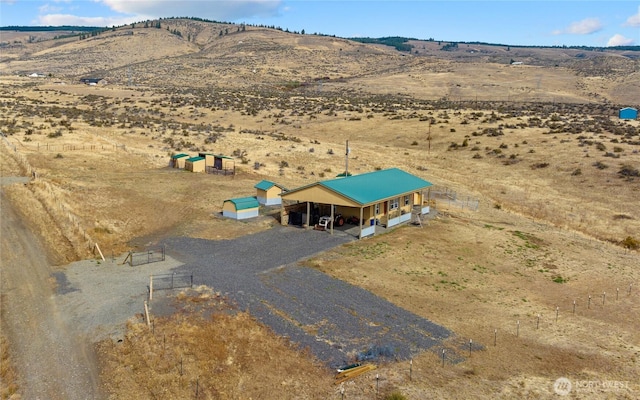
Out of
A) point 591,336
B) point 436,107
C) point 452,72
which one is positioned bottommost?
point 591,336

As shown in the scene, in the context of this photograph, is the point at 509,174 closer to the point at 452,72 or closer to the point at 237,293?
the point at 237,293

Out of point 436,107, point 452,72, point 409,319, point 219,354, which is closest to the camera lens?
point 219,354

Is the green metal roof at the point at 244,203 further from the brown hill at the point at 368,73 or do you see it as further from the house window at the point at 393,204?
the brown hill at the point at 368,73

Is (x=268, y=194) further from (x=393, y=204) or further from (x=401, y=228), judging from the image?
(x=401, y=228)

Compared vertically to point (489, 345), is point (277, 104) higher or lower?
higher

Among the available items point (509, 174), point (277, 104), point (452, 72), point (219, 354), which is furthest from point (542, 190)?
point (452, 72)

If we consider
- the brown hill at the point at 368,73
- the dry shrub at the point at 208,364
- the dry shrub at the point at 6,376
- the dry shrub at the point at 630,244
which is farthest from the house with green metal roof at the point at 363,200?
the brown hill at the point at 368,73

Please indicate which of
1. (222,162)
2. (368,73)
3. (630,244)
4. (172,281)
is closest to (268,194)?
(222,162)
